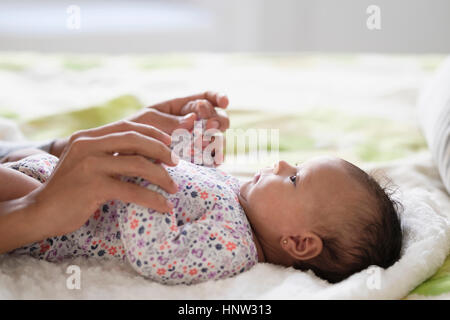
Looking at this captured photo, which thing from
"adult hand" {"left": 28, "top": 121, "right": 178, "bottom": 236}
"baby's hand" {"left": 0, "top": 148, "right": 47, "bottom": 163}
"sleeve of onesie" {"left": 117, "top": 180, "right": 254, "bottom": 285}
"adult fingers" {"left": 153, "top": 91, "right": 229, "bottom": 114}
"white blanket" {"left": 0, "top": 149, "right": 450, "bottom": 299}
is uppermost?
"adult fingers" {"left": 153, "top": 91, "right": 229, "bottom": 114}

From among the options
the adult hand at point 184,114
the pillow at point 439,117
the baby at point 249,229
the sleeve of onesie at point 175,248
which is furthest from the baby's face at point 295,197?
the pillow at point 439,117

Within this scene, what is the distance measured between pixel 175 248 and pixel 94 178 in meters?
0.17

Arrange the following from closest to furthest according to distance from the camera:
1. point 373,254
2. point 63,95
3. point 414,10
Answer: point 373,254 < point 63,95 < point 414,10

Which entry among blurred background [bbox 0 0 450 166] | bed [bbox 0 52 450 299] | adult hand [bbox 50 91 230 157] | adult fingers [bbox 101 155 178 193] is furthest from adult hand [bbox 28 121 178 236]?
blurred background [bbox 0 0 450 166]

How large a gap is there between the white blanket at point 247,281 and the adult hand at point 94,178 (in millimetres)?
85

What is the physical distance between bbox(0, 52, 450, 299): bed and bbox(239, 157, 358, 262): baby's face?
0.09 meters

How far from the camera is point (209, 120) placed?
1.11 m

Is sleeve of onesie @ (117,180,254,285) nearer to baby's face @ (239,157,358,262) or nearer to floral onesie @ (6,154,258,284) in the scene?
floral onesie @ (6,154,258,284)

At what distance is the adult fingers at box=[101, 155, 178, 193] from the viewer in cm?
75
